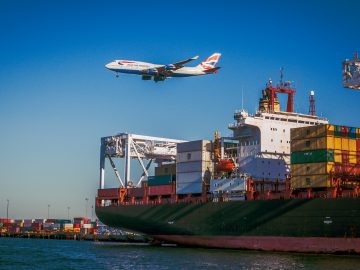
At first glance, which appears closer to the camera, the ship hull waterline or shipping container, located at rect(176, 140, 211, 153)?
the ship hull waterline

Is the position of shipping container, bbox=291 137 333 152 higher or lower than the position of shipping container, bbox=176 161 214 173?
higher

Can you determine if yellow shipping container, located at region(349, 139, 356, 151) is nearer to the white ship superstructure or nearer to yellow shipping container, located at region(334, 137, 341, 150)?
yellow shipping container, located at region(334, 137, 341, 150)

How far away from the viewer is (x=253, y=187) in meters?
50.0

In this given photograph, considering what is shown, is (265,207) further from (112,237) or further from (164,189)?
(112,237)

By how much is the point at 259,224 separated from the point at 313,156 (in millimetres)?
7221

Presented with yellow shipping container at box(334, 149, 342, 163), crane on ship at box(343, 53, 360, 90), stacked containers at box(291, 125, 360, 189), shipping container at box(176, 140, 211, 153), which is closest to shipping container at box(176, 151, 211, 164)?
shipping container at box(176, 140, 211, 153)

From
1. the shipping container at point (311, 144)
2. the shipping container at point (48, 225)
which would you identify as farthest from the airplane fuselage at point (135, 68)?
the shipping container at point (48, 225)

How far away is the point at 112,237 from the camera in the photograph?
90.4 meters

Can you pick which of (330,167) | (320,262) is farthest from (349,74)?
(320,262)

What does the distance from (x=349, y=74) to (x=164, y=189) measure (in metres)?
24.0

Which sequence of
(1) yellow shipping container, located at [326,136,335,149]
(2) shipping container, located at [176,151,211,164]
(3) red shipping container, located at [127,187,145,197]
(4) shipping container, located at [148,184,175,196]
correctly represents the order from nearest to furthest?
(1) yellow shipping container, located at [326,136,335,149]
(2) shipping container, located at [176,151,211,164]
(4) shipping container, located at [148,184,175,196]
(3) red shipping container, located at [127,187,145,197]

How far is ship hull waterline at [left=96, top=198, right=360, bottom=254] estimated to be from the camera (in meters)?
41.4

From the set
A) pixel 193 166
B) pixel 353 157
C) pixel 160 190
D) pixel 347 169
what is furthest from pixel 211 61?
pixel 347 169

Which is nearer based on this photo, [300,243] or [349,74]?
[349,74]
